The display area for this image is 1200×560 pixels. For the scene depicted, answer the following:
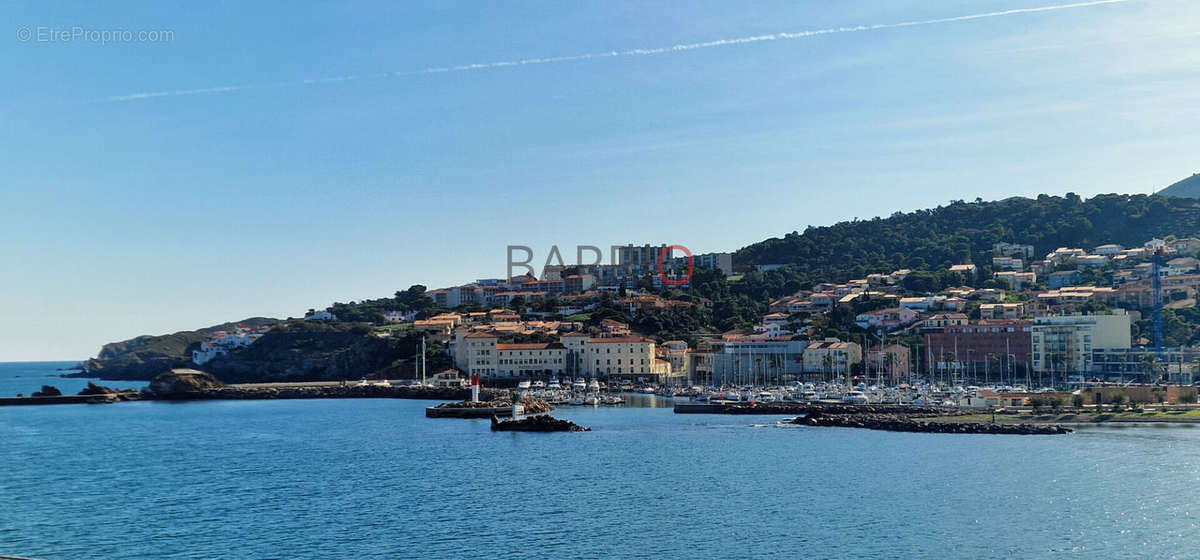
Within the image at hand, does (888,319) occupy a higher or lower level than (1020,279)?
lower

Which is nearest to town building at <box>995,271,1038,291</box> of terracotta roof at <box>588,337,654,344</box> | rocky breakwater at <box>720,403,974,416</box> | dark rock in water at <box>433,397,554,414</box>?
terracotta roof at <box>588,337,654,344</box>

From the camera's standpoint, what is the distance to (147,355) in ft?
384

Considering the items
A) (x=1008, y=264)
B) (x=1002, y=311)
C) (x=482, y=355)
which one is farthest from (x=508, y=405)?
(x=1008, y=264)

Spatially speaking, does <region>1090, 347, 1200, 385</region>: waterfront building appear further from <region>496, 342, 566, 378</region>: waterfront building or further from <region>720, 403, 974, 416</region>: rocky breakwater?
<region>496, 342, 566, 378</region>: waterfront building

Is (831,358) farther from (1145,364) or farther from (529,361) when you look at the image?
(529,361)

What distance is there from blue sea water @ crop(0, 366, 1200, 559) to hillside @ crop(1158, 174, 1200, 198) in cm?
14186

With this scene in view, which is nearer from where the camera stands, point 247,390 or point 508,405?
point 508,405

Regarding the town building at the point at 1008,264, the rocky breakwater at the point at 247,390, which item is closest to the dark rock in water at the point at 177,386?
the rocky breakwater at the point at 247,390

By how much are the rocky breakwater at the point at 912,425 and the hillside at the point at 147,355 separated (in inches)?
2791

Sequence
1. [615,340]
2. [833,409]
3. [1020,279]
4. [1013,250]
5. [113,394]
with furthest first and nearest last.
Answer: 1. [1013,250]
2. [1020,279]
3. [615,340]
4. [113,394]
5. [833,409]

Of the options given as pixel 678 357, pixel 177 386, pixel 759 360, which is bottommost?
pixel 177 386

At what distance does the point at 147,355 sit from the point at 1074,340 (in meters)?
93.4

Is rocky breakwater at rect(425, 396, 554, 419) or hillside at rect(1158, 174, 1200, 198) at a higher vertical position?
hillside at rect(1158, 174, 1200, 198)

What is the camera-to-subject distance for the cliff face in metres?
83.8
